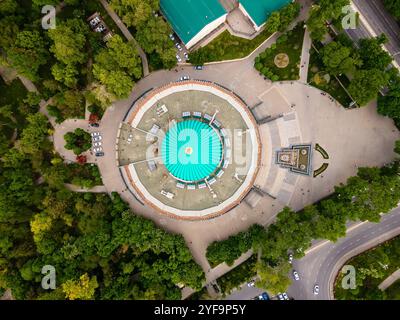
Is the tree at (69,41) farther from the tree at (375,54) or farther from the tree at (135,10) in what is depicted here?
the tree at (375,54)

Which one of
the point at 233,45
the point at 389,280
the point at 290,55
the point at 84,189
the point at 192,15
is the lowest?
the point at 389,280

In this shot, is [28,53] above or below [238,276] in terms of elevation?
above

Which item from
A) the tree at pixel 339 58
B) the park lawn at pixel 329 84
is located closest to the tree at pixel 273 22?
the park lawn at pixel 329 84

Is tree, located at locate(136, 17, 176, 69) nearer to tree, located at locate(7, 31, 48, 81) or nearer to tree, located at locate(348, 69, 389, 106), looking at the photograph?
tree, located at locate(7, 31, 48, 81)

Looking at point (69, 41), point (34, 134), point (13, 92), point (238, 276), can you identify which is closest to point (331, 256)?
point (238, 276)

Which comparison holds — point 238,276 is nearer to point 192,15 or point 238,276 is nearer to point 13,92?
point 192,15

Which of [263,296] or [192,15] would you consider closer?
[192,15]

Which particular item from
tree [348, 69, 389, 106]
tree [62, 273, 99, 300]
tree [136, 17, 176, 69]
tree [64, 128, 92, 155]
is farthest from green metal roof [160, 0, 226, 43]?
tree [62, 273, 99, 300]

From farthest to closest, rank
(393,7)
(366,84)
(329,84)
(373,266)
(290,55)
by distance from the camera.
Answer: (290,55), (329,84), (373,266), (393,7), (366,84)
